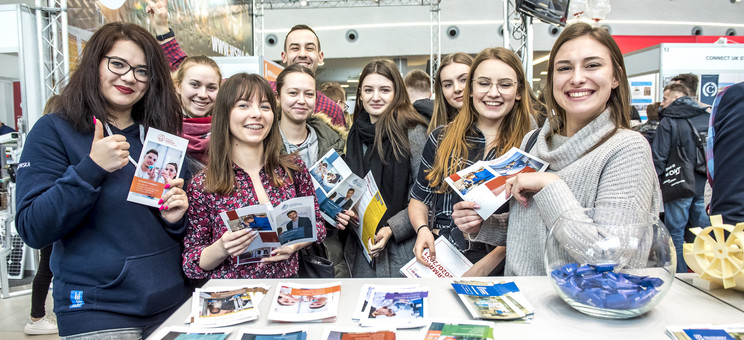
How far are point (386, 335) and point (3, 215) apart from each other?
15.0 ft

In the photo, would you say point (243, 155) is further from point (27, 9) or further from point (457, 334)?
point (27, 9)

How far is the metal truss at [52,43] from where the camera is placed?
3625 millimetres

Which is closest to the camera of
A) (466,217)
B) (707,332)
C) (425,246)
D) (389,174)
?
(707,332)

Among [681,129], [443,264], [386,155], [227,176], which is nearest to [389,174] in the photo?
[386,155]

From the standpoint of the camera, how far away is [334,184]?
6.82 feet

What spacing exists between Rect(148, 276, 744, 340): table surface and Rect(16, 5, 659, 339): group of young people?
246 millimetres

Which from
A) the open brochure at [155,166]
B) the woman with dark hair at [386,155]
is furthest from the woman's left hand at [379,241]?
the open brochure at [155,166]

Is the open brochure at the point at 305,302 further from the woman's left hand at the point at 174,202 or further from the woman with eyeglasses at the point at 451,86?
the woman with eyeglasses at the point at 451,86

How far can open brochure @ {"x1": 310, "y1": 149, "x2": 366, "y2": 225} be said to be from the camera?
2.07 meters

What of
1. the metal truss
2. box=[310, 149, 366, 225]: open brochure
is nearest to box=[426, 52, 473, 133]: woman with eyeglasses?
box=[310, 149, 366, 225]: open brochure

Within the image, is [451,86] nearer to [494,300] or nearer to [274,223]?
[274,223]

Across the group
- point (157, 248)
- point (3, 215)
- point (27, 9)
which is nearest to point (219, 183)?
point (157, 248)

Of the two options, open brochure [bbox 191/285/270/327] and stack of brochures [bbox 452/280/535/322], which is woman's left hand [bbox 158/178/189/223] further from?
stack of brochures [bbox 452/280/535/322]

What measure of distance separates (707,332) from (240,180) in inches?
58.1
